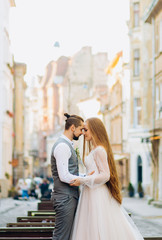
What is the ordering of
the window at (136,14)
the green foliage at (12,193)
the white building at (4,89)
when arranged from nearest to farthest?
1. the white building at (4,89)
2. the green foliage at (12,193)
3. the window at (136,14)

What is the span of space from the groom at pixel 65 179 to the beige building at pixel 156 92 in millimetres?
20640

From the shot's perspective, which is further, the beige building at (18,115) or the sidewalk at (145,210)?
the beige building at (18,115)

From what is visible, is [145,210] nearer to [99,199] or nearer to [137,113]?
[137,113]

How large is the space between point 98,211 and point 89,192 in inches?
9.8

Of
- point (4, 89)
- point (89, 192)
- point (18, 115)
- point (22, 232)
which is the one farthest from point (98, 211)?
point (18, 115)

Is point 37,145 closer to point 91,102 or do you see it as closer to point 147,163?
point 91,102

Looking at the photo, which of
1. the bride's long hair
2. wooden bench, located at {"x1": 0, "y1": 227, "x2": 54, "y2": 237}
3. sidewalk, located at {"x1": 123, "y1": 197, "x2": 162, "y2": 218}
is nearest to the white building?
sidewalk, located at {"x1": 123, "y1": 197, "x2": 162, "y2": 218}

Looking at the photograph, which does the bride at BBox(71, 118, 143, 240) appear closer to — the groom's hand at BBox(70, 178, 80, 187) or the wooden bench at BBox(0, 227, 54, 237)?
the groom's hand at BBox(70, 178, 80, 187)

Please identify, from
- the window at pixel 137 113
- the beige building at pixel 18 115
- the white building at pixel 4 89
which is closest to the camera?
the white building at pixel 4 89

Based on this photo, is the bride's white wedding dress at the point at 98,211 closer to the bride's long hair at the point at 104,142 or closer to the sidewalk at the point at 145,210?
the bride's long hair at the point at 104,142

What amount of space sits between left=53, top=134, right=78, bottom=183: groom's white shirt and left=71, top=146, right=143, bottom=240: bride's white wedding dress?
0.20 metres

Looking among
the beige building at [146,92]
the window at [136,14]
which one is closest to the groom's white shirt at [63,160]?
the beige building at [146,92]

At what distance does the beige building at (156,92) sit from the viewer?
2758cm

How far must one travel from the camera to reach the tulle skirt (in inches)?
Result: 262
